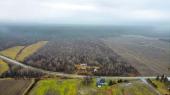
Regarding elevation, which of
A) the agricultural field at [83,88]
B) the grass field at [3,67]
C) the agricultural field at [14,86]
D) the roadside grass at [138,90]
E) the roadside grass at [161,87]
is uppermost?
the agricultural field at [14,86]

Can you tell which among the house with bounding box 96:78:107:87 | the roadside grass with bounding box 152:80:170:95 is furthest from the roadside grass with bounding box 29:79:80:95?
the roadside grass with bounding box 152:80:170:95

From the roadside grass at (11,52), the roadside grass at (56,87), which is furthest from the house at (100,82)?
the roadside grass at (11,52)

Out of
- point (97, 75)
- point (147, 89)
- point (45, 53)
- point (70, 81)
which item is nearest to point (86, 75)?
point (97, 75)

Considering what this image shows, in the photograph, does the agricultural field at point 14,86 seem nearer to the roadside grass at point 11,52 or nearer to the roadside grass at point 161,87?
the roadside grass at point 161,87

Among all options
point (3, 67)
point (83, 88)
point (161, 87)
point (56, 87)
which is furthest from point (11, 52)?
point (161, 87)

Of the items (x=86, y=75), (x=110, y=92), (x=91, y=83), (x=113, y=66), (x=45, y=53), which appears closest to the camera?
(x=110, y=92)

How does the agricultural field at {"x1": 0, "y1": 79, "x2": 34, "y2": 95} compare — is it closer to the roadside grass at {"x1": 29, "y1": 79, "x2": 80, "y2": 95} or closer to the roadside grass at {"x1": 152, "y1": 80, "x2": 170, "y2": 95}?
the roadside grass at {"x1": 29, "y1": 79, "x2": 80, "y2": 95}

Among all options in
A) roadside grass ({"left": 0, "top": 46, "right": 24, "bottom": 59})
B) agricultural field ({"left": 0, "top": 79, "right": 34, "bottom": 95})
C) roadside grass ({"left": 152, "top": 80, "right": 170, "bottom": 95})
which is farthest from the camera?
roadside grass ({"left": 0, "top": 46, "right": 24, "bottom": 59})

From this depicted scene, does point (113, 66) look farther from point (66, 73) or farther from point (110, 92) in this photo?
point (110, 92)
